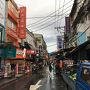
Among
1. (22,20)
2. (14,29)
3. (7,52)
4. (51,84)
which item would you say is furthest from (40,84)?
(14,29)

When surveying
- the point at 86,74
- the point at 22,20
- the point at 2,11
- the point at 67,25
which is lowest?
the point at 86,74

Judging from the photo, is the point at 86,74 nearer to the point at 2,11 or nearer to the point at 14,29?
the point at 2,11

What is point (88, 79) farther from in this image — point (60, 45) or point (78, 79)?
point (60, 45)

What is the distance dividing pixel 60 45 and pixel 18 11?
25.3 metres

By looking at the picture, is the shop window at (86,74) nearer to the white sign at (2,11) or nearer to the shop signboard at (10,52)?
the shop signboard at (10,52)

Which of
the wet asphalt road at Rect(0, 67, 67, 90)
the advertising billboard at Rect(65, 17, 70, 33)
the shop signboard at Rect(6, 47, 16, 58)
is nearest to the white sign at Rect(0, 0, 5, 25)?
the shop signboard at Rect(6, 47, 16, 58)

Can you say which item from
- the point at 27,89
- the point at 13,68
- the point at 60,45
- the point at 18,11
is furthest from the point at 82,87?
the point at 60,45

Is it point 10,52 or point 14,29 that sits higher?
point 14,29

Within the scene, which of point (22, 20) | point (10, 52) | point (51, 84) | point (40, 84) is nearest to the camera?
point (40, 84)

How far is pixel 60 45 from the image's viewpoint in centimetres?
7575

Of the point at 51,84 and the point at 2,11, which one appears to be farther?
A: the point at 2,11

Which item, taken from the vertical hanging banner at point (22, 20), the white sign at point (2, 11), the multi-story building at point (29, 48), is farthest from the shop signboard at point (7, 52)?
the multi-story building at point (29, 48)

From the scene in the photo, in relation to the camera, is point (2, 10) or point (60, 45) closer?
point (2, 10)

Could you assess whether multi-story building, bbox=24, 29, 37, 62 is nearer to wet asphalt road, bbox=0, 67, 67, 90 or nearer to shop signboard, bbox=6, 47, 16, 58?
shop signboard, bbox=6, 47, 16, 58
